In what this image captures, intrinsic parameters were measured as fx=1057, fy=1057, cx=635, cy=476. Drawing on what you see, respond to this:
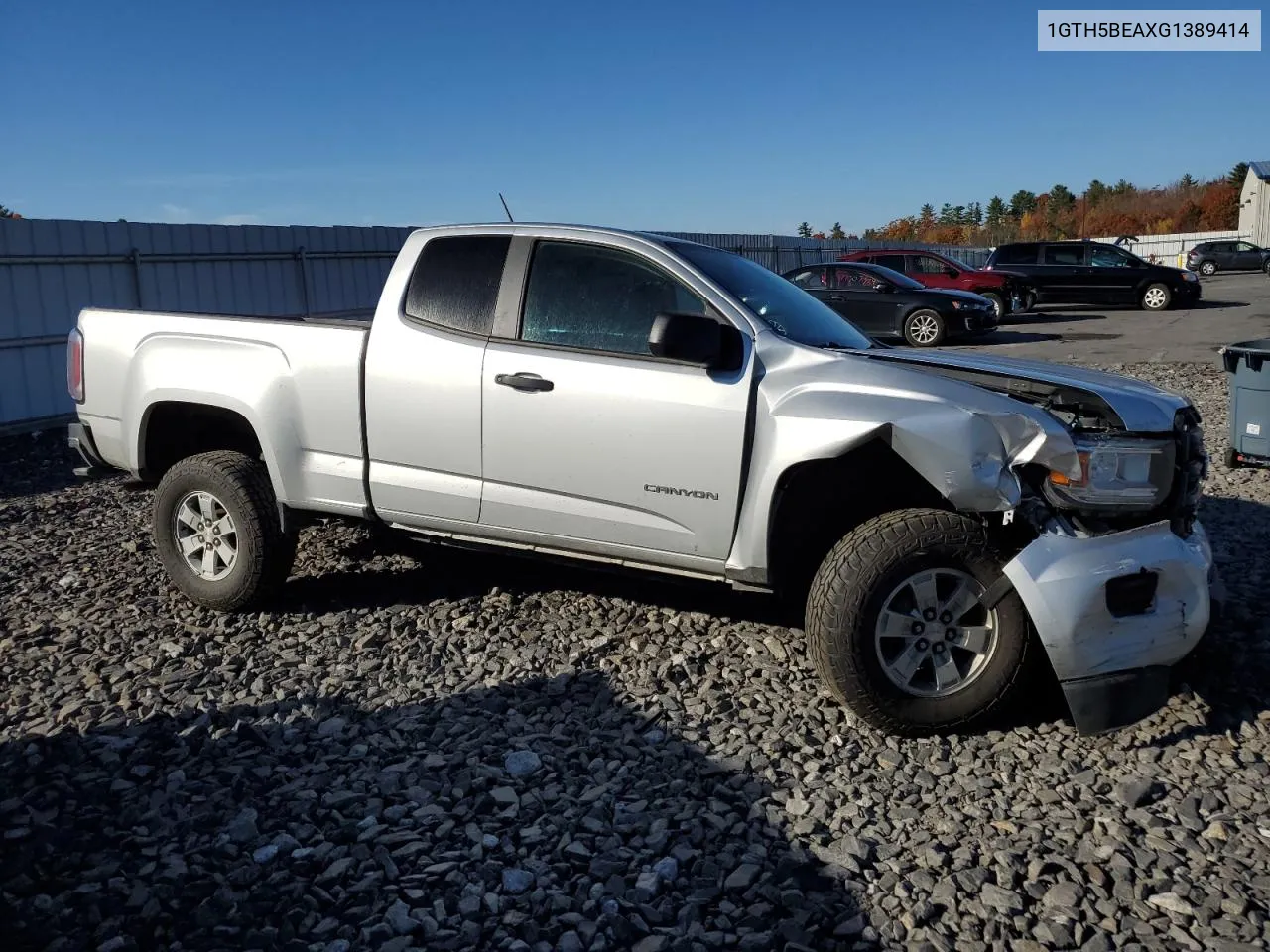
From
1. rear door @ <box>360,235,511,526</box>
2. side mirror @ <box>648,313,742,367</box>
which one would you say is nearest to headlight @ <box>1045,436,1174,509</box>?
side mirror @ <box>648,313,742,367</box>

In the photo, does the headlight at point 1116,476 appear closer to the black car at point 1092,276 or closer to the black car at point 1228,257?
the black car at point 1092,276

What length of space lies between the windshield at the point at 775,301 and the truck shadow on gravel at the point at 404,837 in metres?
1.79

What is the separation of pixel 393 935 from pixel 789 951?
107cm

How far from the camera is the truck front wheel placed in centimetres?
386

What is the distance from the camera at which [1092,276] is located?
25.6m

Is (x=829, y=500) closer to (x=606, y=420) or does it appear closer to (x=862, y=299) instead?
(x=606, y=420)

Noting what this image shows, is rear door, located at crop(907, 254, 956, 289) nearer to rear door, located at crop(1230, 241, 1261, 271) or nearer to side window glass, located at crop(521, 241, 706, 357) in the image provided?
side window glass, located at crop(521, 241, 706, 357)

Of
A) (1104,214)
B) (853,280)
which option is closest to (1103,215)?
Result: (1104,214)

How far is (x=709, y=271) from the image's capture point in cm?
465

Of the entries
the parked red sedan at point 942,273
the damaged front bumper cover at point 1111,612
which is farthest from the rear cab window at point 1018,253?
the damaged front bumper cover at point 1111,612

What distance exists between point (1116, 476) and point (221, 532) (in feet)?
13.3

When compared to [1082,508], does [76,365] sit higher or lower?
higher

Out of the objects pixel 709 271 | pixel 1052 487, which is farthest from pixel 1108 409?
pixel 709 271

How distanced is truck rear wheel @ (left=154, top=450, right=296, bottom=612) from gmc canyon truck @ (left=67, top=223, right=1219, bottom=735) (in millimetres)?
14
